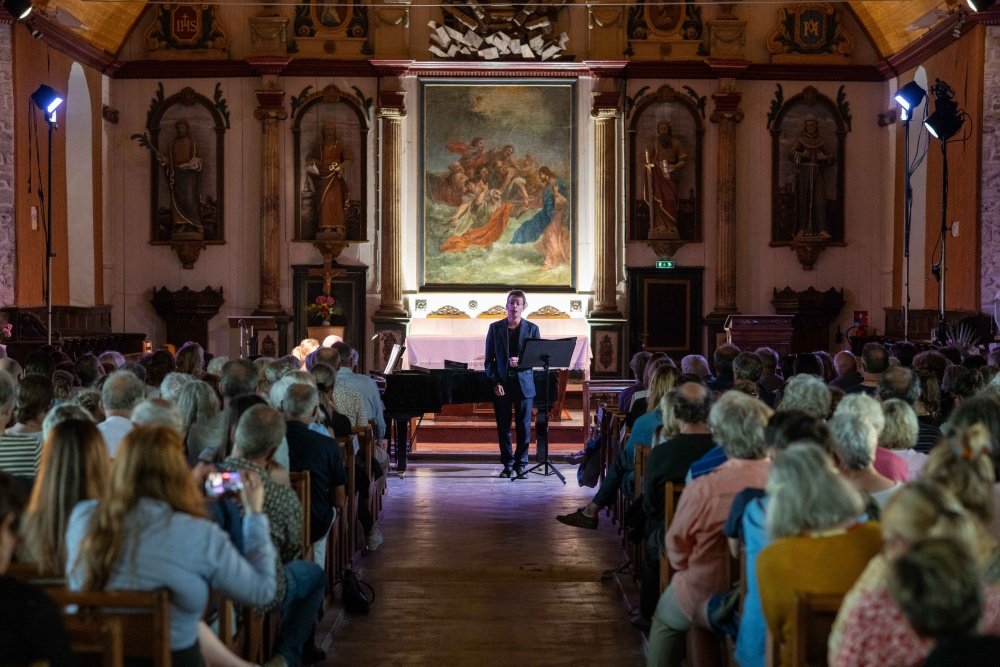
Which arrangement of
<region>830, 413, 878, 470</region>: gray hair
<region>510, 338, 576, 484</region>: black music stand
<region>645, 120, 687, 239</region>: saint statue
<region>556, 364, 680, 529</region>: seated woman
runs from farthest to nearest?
1. <region>645, 120, 687, 239</region>: saint statue
2. <region>510, 338, 576, 484</region>: black music stand
3. <region>556, 364, 680, 529</region>: seated woman
4. <region>830, 413, 878, 470</region>: gray hair

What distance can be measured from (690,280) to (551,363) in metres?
7.27

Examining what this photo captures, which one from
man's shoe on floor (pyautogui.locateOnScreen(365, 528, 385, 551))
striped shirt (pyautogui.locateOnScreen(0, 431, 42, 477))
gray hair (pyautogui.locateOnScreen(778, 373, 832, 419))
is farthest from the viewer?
man's shoe on floor (pyautogui.locateOnScreen(365, 528, 385, 551))

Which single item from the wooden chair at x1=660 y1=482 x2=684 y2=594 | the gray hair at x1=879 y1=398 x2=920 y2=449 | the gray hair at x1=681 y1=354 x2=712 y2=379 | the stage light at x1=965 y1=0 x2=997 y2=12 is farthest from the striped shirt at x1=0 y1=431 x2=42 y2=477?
the stage light at x1=965 y1=0 x2=997 y2=12

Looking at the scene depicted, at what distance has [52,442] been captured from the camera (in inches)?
143

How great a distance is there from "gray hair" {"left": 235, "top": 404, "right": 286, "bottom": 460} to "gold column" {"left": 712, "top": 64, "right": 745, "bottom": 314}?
13.3 metres

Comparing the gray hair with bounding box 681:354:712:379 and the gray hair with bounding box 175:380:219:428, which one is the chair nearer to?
the gray hair with bounding box 175:380:219:428

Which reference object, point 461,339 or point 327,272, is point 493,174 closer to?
point 461,339

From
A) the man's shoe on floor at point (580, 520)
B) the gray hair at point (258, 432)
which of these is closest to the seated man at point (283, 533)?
the gray hair at point (258, 432)

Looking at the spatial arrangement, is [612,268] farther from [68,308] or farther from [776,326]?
[68,308]

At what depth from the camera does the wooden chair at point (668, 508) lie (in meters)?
5.32

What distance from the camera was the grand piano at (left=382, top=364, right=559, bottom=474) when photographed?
11.3m

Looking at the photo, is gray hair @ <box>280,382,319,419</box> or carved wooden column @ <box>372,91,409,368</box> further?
carved wooden column @ <box>372,91,409,368</box>

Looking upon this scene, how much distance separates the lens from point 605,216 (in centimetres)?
1730

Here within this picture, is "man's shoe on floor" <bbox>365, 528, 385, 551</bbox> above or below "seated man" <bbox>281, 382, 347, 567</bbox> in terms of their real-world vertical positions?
below
